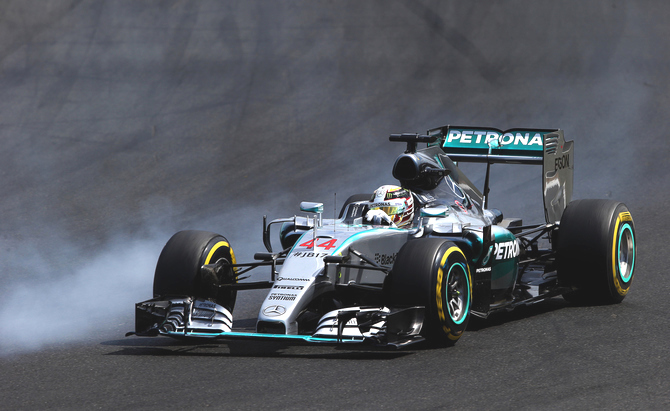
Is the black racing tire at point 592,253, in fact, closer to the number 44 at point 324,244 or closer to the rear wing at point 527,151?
the rear wing at point 527,151

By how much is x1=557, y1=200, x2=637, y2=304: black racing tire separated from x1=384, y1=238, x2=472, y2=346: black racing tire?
6.89 feet

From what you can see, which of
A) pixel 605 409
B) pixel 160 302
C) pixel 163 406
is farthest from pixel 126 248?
pixel 605 409

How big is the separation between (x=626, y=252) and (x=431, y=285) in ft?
11.1

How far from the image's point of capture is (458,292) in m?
7.98

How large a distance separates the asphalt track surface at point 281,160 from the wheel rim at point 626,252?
0.28 metres

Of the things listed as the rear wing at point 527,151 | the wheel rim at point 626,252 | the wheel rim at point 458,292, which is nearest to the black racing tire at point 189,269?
the wheel rim at point 458,292

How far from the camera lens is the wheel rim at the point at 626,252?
9.71 meters

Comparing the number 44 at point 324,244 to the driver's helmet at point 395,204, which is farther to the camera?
the driver's helmet at point 395,204

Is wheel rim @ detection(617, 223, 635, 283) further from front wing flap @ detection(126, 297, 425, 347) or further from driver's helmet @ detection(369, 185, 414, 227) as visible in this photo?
front wing flap @ detection(126, 297, 425, 347)

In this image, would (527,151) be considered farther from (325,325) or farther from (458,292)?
(325,325)

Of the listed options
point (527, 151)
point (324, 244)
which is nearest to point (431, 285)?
point (324, 244)

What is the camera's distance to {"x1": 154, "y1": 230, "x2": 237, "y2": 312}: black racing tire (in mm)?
8367

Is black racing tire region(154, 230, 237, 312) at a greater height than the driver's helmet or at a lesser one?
lesser

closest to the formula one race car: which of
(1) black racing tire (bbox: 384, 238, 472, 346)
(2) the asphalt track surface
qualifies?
(1) black racing tire (bbox: 384, 238, 472, 346)
